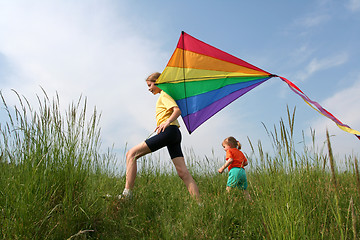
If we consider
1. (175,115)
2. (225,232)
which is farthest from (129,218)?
(175,115)

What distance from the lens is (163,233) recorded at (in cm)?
256

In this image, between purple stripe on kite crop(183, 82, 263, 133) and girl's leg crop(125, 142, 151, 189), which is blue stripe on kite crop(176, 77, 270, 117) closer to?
purple stripe on kite crop(183, 82, 263, 133)

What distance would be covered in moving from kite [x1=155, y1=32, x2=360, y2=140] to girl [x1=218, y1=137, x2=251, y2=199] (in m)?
0.78

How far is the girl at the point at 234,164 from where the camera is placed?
414cm

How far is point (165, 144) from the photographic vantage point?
333 cm

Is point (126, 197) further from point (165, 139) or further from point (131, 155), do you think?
point (165, 139)

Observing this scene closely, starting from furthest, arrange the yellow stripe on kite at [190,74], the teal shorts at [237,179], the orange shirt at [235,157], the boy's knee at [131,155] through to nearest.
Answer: the orange shirt at [235,157]
the teal shorts at [237,179]
the yellow stripe on kite at [190,74]
the boy's knee at [131,155]

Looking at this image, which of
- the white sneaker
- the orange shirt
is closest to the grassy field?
the white sneaker

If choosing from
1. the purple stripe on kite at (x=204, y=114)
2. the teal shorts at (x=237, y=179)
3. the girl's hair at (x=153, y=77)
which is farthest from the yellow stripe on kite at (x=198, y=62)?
the teal shorts at (x=237, y=179)

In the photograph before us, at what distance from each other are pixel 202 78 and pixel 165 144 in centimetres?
120

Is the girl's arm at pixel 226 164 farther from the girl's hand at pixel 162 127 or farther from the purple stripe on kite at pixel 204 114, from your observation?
the girl's hand at pixel 162 127

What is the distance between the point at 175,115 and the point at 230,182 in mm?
1659

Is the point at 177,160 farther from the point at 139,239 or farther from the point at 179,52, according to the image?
the point at 179,52

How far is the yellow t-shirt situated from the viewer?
3.40m
